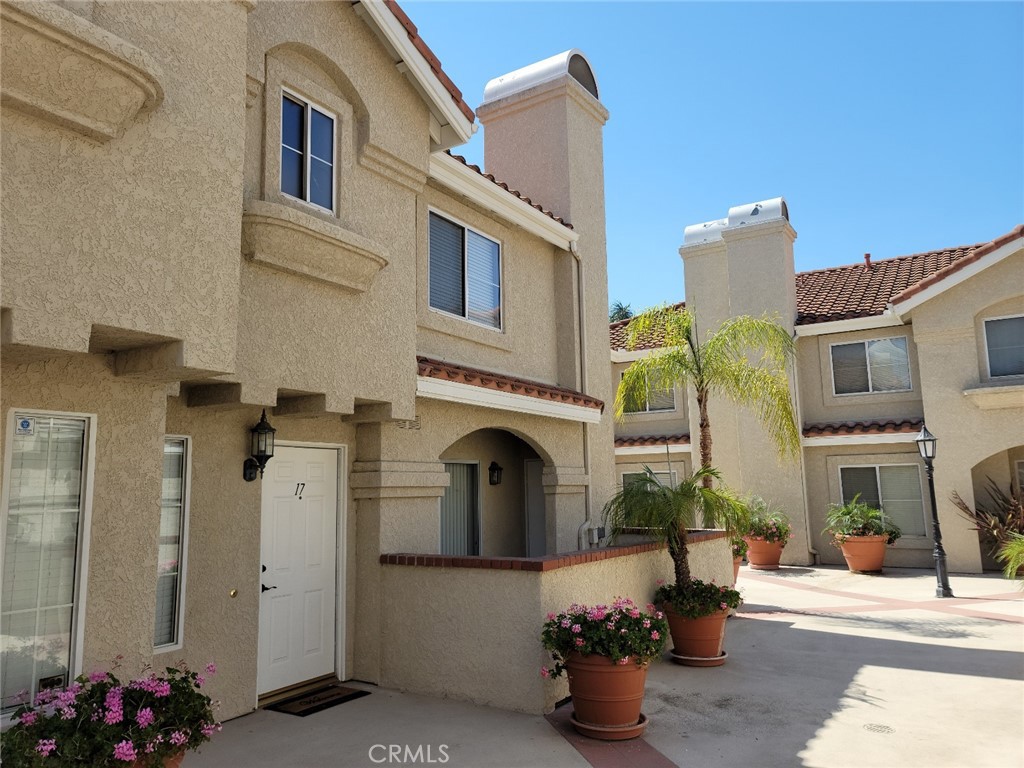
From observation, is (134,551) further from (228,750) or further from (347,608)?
(347,608)

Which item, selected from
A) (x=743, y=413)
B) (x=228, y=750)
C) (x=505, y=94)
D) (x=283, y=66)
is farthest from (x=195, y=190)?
(x=743, y=413)

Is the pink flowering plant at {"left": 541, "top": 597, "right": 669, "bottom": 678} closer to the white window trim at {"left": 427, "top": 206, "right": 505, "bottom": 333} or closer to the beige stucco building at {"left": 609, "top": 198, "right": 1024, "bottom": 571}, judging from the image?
the white window trim at {"left": 427, "top": 206, "right": 505, "bottom": 333}

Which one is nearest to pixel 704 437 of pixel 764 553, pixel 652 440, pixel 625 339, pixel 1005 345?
pixel 764 553

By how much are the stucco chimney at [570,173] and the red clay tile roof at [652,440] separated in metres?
9.57

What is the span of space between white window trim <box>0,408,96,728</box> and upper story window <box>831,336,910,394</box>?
64.4 feet

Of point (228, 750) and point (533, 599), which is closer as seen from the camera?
point (228, 750)

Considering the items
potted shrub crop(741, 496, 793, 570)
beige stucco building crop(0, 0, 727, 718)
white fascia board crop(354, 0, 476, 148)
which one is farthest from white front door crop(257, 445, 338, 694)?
potted shrub crop(741, 496, 793, 570)

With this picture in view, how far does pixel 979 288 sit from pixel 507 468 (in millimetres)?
13105

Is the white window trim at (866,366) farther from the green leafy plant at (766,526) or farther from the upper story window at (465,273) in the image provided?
the upper story window at (465,273)

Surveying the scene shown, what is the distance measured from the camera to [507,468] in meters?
12.9

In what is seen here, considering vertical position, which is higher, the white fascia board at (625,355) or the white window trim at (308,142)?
the white fascia board at (625,355)

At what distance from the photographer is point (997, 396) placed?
17219 mm

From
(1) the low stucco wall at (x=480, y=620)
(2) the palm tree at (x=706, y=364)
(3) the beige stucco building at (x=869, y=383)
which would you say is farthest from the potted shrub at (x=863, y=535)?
(1) the low stucco wall at (x=480, y=620)

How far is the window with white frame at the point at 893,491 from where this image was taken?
63.3ft
